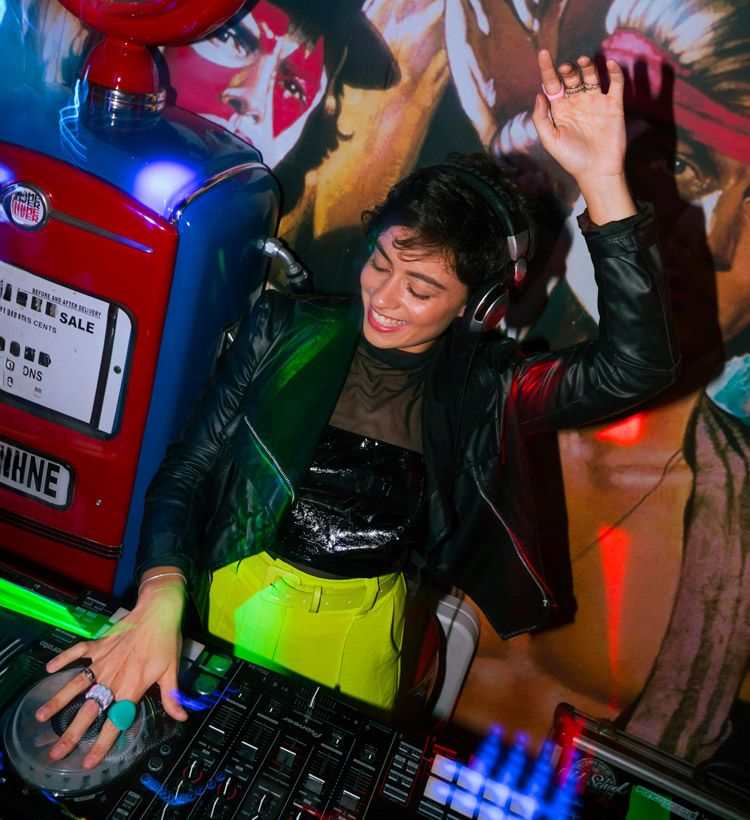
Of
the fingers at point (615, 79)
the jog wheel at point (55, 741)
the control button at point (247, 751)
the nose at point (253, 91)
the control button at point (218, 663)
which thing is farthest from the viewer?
the nose at point (253, 91)

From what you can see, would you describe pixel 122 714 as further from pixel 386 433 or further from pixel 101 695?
pixel 386 433

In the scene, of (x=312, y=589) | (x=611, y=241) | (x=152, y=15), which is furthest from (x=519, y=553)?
(x=152, y=15)

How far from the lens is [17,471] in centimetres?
180

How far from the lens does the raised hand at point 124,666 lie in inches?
36.9

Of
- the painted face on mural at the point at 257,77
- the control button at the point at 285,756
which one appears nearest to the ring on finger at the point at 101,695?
the control button at the point at 285,756

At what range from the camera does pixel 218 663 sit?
3.69ft

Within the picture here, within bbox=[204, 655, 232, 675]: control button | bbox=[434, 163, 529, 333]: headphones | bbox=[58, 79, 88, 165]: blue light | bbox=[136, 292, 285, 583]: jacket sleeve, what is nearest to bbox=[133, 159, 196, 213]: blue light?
bbox=[58, 79, 88, 165]: blue light

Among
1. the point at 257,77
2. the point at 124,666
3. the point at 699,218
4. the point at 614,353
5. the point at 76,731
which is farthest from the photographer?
the point at 257,77

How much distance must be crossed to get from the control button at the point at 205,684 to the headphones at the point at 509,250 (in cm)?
74

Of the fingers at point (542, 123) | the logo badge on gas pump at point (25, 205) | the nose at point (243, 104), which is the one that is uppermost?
the fingers at point (542, 123)

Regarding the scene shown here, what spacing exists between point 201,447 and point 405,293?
0.49 meters

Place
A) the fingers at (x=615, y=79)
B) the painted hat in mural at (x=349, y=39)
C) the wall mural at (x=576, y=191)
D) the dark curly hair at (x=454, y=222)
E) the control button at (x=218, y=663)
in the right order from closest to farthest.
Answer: the control button at (x=218, y=663) → the fingers at (x=615, y=79) → the dark curly hair at (x=454, y=222) → the wall mural at (x=576, y=191) → the painted hat in mural at (x=349, y=39)

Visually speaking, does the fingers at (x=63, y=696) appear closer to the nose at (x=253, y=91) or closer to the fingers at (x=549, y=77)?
the fingers at (x=549, y=77)

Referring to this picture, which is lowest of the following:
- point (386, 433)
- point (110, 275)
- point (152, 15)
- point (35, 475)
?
point (35, 475)
